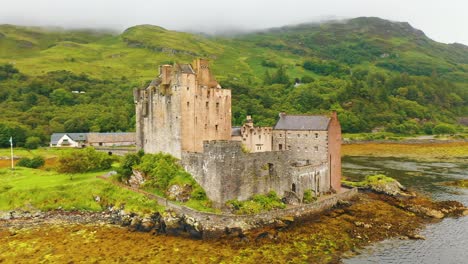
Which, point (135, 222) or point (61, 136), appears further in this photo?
point (61, 136)

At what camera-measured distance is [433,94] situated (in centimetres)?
16675

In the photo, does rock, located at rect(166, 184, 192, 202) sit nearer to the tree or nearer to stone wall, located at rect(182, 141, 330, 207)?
stone wall, located at rect(182, 141, 330, 207)

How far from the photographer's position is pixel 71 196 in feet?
132

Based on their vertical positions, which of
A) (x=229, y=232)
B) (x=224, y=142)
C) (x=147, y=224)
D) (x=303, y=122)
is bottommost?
(x=229, y=232)

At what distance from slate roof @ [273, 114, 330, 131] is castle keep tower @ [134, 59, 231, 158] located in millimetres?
6877

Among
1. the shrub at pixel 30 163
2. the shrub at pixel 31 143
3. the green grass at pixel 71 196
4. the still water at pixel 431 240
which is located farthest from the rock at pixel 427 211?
the shrub at pixel 31 143

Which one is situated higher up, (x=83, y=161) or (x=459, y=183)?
(x=83, y=161)

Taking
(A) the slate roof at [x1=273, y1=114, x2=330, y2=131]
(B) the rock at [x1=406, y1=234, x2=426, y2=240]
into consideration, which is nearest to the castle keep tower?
(A) the slate roof at [x1=273, y1=114, x2=330, y2=131]

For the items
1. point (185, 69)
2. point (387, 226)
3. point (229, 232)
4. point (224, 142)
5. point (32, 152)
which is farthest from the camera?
point (32, 152)

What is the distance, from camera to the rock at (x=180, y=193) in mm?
37531

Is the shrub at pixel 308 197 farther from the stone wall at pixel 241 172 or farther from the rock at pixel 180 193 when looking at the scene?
the rock at pixel 180 193

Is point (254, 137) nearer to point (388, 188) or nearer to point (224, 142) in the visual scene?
point (224, 142)

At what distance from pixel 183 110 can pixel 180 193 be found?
8.90 meters

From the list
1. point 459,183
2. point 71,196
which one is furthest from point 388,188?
point 71,196
